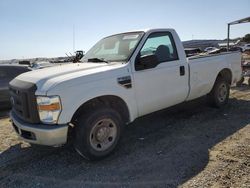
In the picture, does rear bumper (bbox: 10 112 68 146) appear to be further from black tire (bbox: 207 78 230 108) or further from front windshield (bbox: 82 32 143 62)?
black tire (bbox: 207 78 230 108)

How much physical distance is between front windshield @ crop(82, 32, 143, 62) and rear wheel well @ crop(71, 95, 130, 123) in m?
0.74

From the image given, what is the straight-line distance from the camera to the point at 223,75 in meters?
7.15

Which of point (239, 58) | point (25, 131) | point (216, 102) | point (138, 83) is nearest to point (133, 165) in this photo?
point (138, 83)

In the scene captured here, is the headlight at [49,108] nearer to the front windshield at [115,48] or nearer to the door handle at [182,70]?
the front windshield at [115,48]

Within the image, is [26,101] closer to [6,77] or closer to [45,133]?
[45,133]

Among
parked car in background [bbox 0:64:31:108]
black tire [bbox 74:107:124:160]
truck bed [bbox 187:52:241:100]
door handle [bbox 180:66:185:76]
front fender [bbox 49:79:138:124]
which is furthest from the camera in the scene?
A: parked car in background [bbox 0:64:31:108]

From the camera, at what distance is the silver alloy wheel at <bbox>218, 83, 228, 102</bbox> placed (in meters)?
7.01

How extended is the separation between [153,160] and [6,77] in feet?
19.6

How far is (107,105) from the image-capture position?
4.46 meters

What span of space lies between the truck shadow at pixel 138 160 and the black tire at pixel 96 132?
0.19 metres

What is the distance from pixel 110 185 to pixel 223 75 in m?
4.74

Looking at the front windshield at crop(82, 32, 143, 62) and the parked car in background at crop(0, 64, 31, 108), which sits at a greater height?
the front windshield at crop(82, 32, 143, 62)

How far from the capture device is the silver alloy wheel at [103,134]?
13.8ft

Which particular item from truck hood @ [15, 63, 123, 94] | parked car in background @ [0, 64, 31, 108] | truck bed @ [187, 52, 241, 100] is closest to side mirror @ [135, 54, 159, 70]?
truck hood @ [15, 63, 123, 94]
